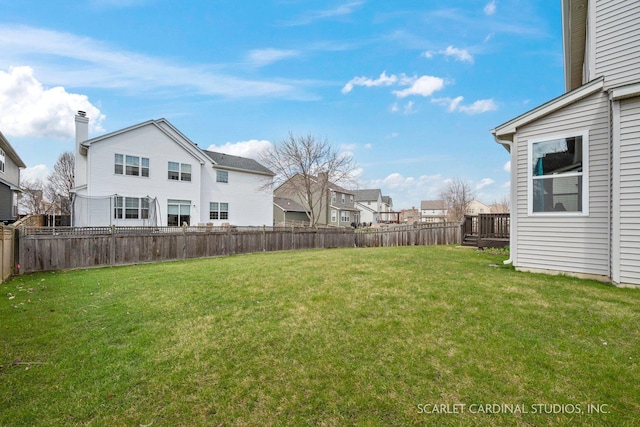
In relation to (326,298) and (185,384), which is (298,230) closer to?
(326,298)

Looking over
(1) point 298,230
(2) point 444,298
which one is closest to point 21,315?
(2) point 444,298

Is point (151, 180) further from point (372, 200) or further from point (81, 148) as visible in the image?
point (372, 200)

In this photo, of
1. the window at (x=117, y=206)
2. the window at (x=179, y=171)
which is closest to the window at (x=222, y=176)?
the window at (x=179, y=171)

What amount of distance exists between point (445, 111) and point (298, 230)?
36.4 ft

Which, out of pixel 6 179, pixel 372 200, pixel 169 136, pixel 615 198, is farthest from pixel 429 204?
pixel 615 198

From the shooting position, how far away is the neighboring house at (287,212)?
3741 centimetres

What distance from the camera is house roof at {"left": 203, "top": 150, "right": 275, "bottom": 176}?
24.7 metres

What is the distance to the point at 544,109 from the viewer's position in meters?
6.76

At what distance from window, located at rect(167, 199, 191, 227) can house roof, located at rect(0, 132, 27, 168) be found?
396 inches

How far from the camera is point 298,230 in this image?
17.4m

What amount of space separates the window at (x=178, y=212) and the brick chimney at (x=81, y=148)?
A: 4.96m

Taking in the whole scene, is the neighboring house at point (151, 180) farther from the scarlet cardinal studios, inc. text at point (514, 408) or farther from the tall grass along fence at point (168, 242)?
the scarlet cardinal studios, inc. text at point (514, 408)

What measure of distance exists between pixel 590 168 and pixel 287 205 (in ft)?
109

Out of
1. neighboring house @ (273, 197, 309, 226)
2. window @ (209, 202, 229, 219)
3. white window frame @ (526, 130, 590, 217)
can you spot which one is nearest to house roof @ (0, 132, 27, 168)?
window @ (209, 202, 229, 219)
